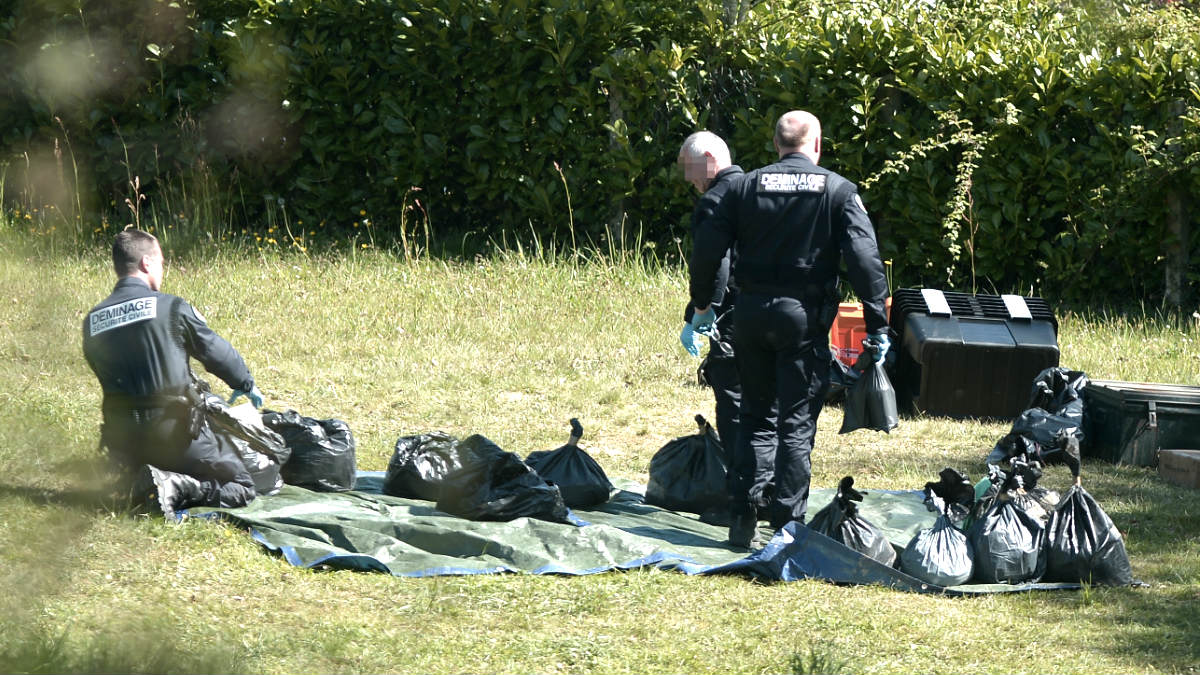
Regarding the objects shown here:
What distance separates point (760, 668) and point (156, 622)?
1864 mm

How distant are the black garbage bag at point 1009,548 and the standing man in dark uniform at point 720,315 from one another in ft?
4.41

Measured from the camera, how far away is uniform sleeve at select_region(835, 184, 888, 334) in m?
5.22

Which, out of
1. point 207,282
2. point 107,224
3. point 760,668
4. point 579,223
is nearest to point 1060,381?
point 760,668

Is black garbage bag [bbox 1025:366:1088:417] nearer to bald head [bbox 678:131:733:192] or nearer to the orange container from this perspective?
the orange container

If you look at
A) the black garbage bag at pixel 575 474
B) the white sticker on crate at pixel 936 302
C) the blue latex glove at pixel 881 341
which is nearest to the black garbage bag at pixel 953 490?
the blue latex glove at pixel 881 341

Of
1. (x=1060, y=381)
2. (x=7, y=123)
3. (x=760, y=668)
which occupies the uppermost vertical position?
(x=7, y=123)

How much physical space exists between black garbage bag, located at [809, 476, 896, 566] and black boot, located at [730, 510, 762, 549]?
1.00ft

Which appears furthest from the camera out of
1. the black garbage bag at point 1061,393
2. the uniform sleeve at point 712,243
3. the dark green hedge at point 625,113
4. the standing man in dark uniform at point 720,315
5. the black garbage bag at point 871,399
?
the dark green hedge at point 625,113

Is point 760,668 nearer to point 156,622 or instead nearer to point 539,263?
point 156,622

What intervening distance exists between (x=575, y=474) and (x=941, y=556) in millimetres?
1849

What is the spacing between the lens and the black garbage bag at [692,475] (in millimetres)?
6102

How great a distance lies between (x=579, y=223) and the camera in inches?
453

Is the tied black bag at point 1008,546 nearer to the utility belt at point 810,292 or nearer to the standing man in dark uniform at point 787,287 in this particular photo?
the standing man in dark uniform at point 787,287

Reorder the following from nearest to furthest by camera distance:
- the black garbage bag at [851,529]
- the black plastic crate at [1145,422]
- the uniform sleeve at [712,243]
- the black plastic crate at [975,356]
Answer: the black garbage bag at [851,529] < the uniform sleeve at [712,243] < the black plastic crate at [1145,422] < the black plastic crate at [975,356]
